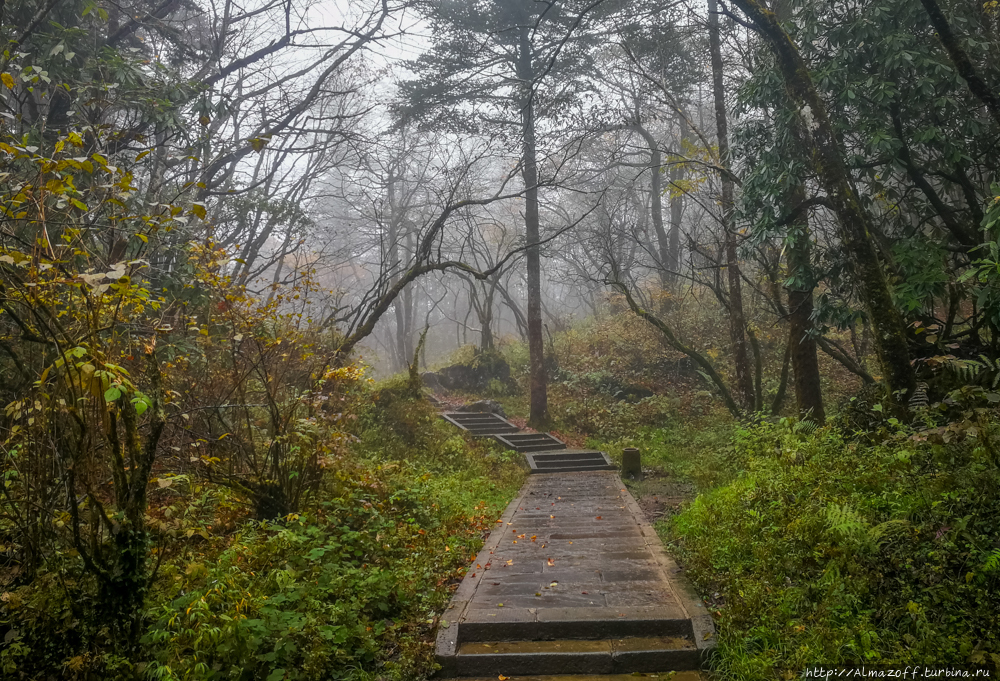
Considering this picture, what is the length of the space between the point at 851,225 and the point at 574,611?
5.45 metres

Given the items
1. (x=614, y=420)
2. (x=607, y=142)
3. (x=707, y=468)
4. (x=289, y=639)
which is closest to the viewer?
(x=289, y=639)

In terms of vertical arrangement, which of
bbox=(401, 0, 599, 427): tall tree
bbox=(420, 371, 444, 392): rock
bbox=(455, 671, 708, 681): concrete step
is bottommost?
bbox=(455, 671, 708, 681): concrete step

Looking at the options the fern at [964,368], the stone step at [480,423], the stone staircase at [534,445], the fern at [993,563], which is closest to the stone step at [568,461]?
the stone staircase at [534,445]

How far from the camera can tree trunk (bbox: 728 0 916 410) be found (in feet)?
21.6

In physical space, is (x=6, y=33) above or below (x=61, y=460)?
above

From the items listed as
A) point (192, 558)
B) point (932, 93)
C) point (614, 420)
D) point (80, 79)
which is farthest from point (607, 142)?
point (192, 558)

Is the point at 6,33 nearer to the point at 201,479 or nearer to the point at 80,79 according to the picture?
the point at 80,79

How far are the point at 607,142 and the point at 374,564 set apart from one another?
1963cm

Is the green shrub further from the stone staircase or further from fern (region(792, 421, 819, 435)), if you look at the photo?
the stone staircase

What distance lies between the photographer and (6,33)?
7.16 meters

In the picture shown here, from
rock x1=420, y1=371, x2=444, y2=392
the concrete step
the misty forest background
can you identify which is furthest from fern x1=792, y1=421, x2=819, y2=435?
rock x1=420, y1=371, x2=444, y2=392

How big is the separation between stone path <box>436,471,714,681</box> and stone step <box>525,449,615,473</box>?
5.20m

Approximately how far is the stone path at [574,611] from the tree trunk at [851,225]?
11.3 ft

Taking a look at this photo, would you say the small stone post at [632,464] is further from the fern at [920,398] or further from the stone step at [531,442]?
the fern at [920,398]
